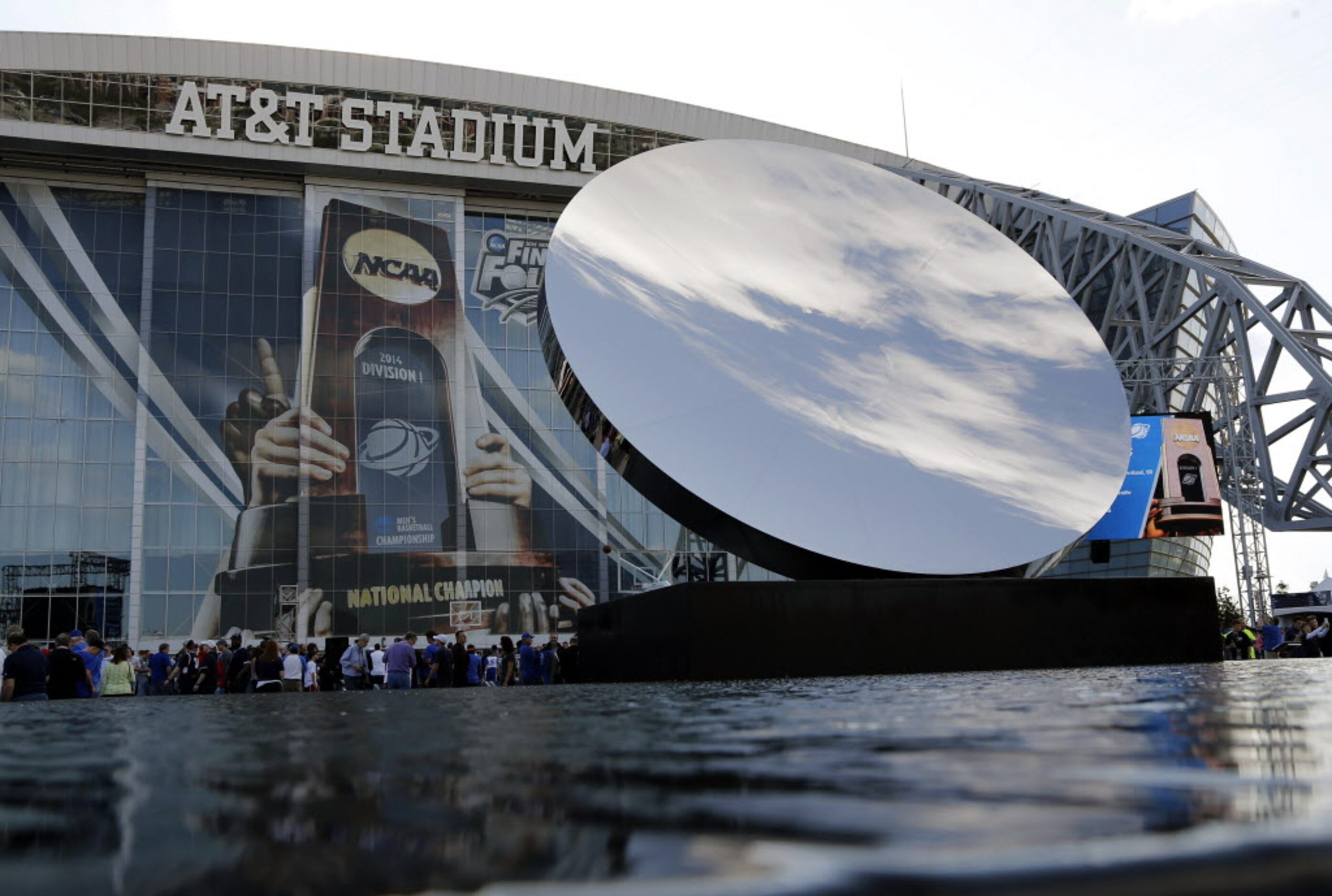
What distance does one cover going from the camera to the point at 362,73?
40031 mm

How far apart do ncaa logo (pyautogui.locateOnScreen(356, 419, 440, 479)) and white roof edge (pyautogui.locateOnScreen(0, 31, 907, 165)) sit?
38.0 ft

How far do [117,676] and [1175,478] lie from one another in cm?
2724

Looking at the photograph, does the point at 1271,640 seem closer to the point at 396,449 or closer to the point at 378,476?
the point at 396,449

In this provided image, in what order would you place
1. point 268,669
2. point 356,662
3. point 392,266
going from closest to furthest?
point 268,669 → point 356,662 → point 392,266

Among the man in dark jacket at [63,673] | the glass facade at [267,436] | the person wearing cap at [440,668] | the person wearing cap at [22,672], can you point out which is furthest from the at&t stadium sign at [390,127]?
the person wearing cap at [22,672]

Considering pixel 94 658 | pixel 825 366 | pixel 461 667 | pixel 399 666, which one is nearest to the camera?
pixel 825 366

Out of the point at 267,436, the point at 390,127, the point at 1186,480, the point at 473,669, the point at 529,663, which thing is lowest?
the point at 473,669

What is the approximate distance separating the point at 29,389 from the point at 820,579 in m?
33.7

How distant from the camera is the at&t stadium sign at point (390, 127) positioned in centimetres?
3866

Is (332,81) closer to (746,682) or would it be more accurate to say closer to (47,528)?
(47,528)

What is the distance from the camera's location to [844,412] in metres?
11.1

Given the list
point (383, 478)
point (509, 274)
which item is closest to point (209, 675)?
point (383, 478)

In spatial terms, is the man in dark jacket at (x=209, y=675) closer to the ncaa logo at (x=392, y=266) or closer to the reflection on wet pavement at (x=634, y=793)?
the reflection on wet pavement at (x=634, y=793)

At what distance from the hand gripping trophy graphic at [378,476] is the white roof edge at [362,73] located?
460 centimetres
